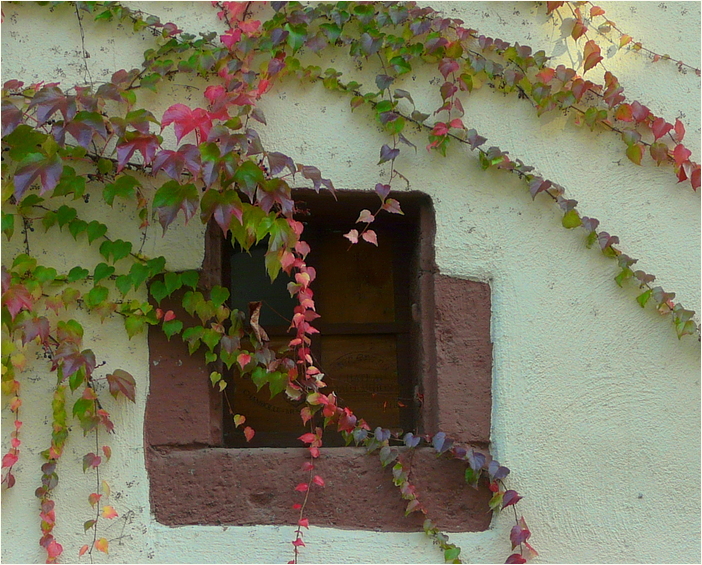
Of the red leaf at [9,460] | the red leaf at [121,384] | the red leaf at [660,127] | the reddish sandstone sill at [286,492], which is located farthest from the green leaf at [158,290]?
the red leaf at [660,127]

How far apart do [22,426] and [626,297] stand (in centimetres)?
177

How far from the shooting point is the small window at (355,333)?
2512 millimetres

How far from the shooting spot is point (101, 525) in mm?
1927

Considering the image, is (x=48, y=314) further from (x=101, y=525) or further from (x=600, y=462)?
(x=600, y=462)

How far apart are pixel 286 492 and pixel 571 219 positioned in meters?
1.13

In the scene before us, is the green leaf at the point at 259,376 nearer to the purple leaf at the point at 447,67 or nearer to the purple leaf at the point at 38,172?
the purple leaf at the point at 38,172

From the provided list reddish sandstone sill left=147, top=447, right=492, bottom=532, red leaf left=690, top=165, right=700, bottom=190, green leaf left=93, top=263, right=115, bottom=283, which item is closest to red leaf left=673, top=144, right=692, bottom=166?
red leaf left=690, top=165, right=700, bottom=190

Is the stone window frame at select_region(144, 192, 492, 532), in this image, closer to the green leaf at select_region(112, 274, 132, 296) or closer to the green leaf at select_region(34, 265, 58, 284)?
the green leaf at select_region(112, 274, 132, 296)

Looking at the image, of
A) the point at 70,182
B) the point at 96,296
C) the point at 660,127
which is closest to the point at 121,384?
the point at 96,296

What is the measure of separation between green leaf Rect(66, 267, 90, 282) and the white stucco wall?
47 millimetres

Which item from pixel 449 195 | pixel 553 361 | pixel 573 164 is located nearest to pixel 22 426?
pixel 449 195

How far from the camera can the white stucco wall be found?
6.34 ft

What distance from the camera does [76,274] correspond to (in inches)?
76.5

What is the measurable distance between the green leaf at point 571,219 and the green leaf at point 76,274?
1.38m
